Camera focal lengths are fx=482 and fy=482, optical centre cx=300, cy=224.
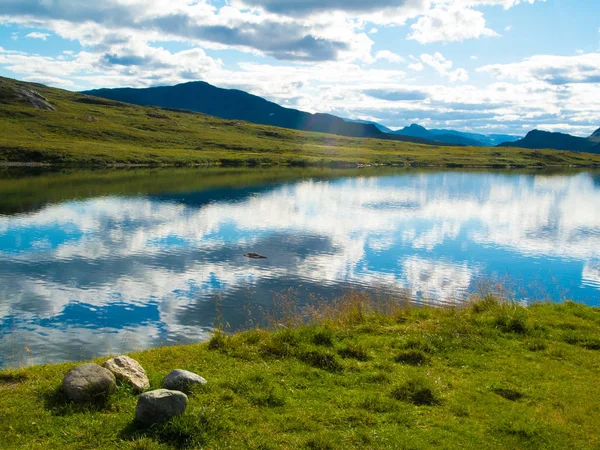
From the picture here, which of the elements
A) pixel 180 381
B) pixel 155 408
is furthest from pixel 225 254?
pixel 155 408

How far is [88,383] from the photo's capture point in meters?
11.6

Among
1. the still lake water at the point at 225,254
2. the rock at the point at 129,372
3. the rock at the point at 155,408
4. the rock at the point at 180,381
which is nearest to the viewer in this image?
the rock at the point at 155,408

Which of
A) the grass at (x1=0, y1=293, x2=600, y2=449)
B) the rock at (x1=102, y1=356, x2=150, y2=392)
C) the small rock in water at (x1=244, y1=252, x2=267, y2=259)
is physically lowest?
the small rock in water at (x1=244, y1=252, x2=267, y2=259)

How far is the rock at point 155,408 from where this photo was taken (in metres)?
10.4

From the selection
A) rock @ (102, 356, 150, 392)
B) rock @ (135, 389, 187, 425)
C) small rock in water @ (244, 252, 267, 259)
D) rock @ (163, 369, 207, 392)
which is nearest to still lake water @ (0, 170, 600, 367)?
small rock in water @ (244, 252, 267, 259)

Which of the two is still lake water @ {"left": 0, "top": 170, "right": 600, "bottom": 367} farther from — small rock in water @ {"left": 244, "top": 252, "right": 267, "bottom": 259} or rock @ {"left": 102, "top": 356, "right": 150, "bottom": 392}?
rock @ {"left": 102, "top": 356, "right": 150, "bottom": 392}

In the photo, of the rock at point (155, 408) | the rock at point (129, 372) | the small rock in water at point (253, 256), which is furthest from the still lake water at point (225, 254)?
the rock at point (155, 408)

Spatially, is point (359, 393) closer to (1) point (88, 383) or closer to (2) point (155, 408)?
(2) point (155, 408)

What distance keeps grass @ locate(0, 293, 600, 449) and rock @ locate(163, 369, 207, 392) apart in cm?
32

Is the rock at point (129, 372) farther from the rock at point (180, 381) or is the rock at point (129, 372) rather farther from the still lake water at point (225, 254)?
the still lake water at point (225, 254)

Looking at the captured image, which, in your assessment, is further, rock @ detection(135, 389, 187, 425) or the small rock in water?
the small rock in water

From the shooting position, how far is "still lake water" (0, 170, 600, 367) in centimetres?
2634

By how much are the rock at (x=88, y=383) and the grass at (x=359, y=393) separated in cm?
29

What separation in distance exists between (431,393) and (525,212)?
230ft
